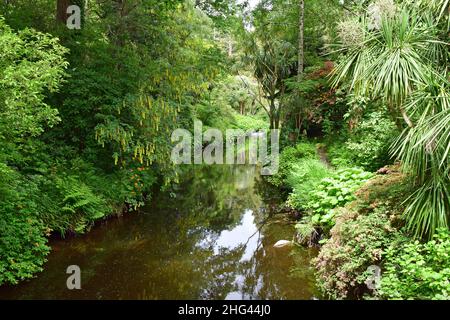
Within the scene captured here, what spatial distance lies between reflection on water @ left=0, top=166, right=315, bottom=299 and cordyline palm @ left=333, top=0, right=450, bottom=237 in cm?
241

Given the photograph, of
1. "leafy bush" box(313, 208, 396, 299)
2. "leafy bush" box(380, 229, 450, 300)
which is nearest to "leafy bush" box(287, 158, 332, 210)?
"leafy bush" box(313, 208, 396, 299)

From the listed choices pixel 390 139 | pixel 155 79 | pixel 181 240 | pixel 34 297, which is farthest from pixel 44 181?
pixel 390 139

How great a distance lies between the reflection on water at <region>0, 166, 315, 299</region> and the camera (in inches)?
229

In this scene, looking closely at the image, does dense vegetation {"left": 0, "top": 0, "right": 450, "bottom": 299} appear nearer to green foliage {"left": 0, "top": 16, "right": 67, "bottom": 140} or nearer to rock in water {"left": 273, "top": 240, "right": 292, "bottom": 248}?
green foliage {"left": 0, "top": 16, "right": 67, "bottom": 140}

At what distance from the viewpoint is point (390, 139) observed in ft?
29.0

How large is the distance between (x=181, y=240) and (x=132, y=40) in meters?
7.12

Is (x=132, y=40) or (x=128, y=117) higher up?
(x=132, y=40)

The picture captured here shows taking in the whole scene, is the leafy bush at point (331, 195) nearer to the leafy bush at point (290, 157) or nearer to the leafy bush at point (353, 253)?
the leafy bush at point (353, 253)

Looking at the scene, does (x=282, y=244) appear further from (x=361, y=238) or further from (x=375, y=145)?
(x=375, y=145)

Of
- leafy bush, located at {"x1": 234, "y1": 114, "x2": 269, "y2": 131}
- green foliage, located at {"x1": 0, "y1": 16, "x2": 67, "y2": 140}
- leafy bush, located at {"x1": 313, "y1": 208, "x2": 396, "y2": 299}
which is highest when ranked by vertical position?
leafy bush, located at {"x1": 234, "y1": 114, "x2": 269, "y2": 131}

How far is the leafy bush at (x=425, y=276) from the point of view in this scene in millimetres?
3947

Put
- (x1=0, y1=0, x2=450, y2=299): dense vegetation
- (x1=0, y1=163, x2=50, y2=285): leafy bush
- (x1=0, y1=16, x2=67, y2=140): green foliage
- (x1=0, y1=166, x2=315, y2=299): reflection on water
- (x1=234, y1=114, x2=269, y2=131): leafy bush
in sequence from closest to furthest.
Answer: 1. (x1=0, y1=16, x2=67, y2=140): green foliage
2. (x1=0, y1=0, x2=450, y2=299): dense vegetation
3. (x1=0, y1=163, x2=50, y2=285): leafy bush
4. (x1=0, y1=166, x2=315, y2=299): reflection on water
5. (x1=234, y1=114, x2=269, y2=131): leafy bush

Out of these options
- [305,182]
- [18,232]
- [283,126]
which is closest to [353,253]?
[305,182]

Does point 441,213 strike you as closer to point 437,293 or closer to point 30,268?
point 437,293
